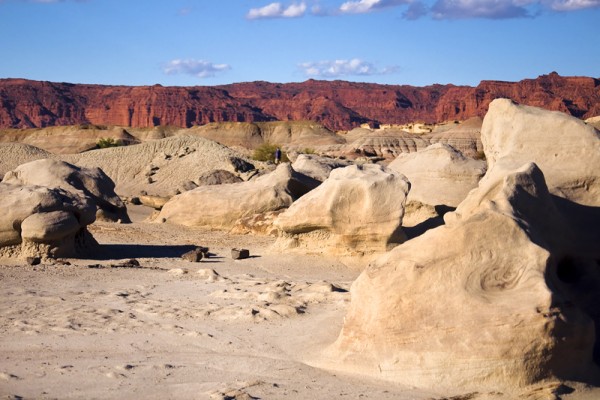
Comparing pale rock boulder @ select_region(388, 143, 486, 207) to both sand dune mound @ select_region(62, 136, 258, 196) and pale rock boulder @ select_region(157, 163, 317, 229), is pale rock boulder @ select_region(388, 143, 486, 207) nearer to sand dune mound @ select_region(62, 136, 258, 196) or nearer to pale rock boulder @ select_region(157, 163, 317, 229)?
pale rock boulder @ select_region(157, 163, 317, 229)

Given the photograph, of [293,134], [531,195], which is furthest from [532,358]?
[293,134]

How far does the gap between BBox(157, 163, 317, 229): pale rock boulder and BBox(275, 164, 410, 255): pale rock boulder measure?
361 centimetres

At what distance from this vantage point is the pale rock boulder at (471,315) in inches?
218

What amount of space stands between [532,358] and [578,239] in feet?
6.63

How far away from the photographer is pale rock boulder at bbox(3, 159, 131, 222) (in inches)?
623

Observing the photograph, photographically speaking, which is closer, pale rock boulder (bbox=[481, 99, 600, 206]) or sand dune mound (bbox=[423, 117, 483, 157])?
pale rock boulder (bbox=[481, 99, 600, 206])

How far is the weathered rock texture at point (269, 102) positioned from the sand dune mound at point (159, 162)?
8125 centimetres

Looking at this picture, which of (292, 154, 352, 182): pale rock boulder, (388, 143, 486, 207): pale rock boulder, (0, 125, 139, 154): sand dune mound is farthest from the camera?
(0, 125, 139, 154): sand dune mound

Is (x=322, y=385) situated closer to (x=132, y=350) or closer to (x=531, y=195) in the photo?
(x=132, y=350)

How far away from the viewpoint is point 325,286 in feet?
28.8

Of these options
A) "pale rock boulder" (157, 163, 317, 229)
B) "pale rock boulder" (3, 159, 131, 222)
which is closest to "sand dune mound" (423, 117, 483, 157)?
"pale rock boulder" (157, 163, 317, 229)

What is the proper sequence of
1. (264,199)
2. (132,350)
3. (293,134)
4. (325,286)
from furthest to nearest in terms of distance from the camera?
(293,134)
(264,199)
(325,286)
(132,350)

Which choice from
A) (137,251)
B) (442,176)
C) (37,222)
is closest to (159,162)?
(137,251)

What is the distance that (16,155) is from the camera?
109ft
